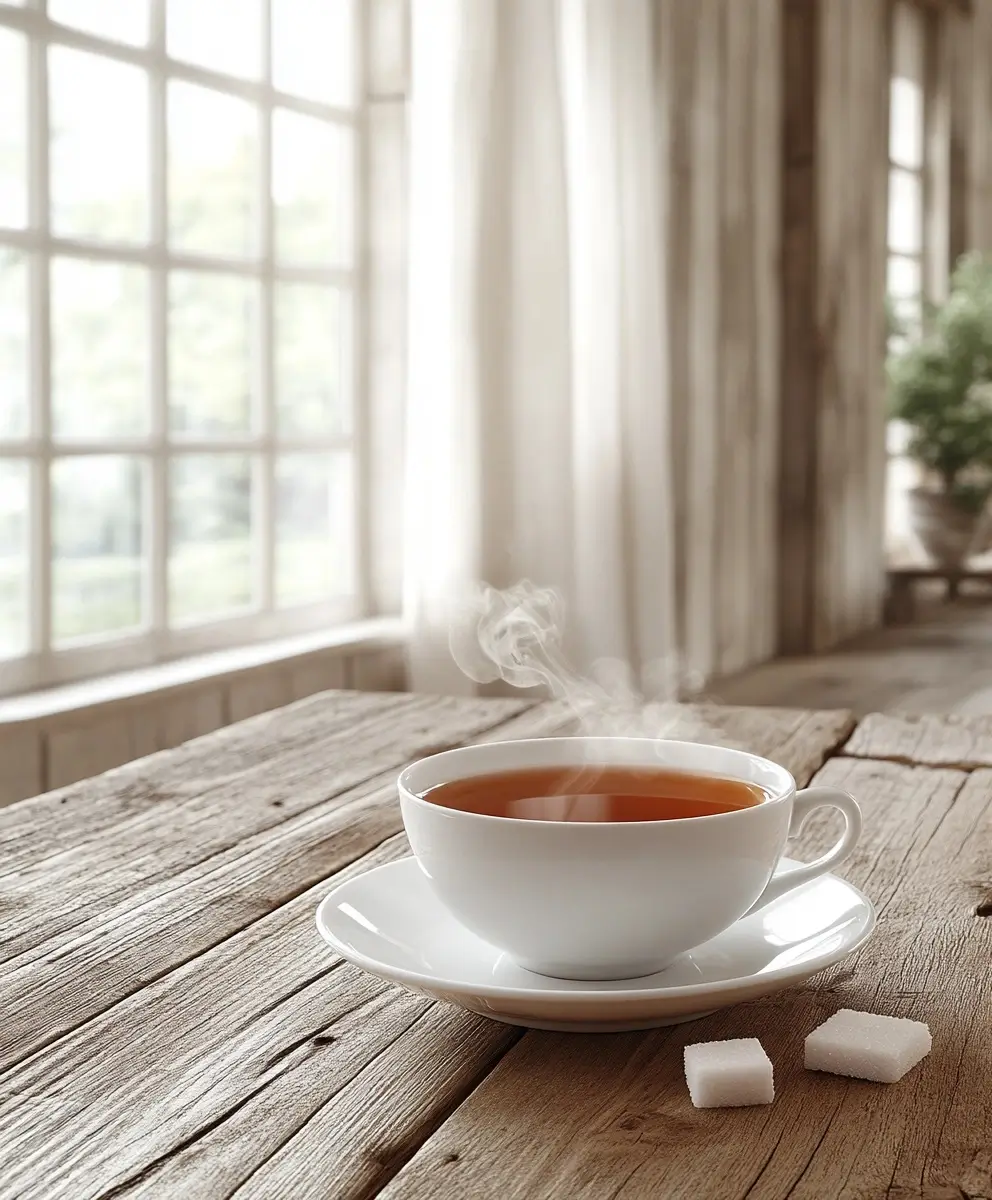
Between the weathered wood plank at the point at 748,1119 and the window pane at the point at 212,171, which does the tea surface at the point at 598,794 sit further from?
the window pane at the point at 212,171

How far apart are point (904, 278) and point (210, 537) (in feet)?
11.6

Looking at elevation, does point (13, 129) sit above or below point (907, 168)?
below

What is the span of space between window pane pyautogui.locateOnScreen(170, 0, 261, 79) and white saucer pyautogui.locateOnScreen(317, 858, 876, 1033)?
6.91 ft

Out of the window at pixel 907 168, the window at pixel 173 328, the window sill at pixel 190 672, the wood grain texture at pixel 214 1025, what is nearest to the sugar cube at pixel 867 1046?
the wood grain texture at pixel 214 1025

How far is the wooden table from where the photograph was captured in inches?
18.9

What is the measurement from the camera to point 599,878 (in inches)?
22.0

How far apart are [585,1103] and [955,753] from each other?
745 millimetres

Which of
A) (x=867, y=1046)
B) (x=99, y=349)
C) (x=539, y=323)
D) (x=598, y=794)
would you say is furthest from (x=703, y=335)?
(x=867, y=1046)

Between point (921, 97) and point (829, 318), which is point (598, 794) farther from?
point (921, 97)

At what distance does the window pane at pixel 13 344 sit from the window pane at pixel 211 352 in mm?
339

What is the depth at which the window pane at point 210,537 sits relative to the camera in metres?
2.50

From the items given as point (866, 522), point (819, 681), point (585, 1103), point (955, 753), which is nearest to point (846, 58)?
point (866, 522)

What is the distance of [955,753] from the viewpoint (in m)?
1.19

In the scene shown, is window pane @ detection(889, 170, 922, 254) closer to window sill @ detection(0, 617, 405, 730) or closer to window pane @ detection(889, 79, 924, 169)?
window pane @ detection(889, 79, 924, 169)
